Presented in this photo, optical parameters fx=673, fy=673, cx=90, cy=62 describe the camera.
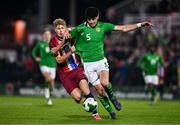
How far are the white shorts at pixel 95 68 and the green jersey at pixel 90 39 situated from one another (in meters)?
0.11

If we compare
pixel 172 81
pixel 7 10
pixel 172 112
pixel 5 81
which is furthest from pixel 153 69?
pixel 7 10

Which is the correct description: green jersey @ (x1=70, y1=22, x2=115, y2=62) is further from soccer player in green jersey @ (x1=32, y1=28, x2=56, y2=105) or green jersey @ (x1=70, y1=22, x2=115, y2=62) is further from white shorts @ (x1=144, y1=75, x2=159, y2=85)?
white shorts @ (x1=144, y1=75, x2=159, y2=85)

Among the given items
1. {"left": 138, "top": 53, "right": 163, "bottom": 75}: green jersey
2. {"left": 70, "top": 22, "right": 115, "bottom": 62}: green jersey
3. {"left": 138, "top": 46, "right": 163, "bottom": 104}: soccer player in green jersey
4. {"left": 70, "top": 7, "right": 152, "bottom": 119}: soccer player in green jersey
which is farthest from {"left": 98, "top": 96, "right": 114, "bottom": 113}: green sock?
{"left": 138, "top": 53, "right": 163, "bottom": 75}: green jersey

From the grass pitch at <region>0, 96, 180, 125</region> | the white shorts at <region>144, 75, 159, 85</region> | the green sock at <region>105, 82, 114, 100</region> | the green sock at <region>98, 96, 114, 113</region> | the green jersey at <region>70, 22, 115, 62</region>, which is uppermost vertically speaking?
the green jersey at <region>70, 22, 115, 62</region>

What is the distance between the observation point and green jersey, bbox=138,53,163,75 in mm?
27141

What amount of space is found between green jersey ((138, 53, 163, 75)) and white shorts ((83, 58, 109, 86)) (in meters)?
9.99

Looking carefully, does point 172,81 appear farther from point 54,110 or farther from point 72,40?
point 72,40

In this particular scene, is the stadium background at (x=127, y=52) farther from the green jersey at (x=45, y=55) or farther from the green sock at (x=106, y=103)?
the green sock at (x=106, y=103)

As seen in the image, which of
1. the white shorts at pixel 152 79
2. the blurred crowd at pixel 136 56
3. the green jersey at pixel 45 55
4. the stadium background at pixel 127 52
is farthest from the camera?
the stadium background at pixel 127 52

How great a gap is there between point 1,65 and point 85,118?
18006mm

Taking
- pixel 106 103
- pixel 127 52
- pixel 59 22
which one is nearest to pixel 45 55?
pixel 127 52

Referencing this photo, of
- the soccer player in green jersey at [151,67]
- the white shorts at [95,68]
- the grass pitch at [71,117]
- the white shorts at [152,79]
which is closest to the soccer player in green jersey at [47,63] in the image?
the grass pitch at [71,117]

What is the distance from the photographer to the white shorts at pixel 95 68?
17141 mm

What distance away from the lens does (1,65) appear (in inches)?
1377
